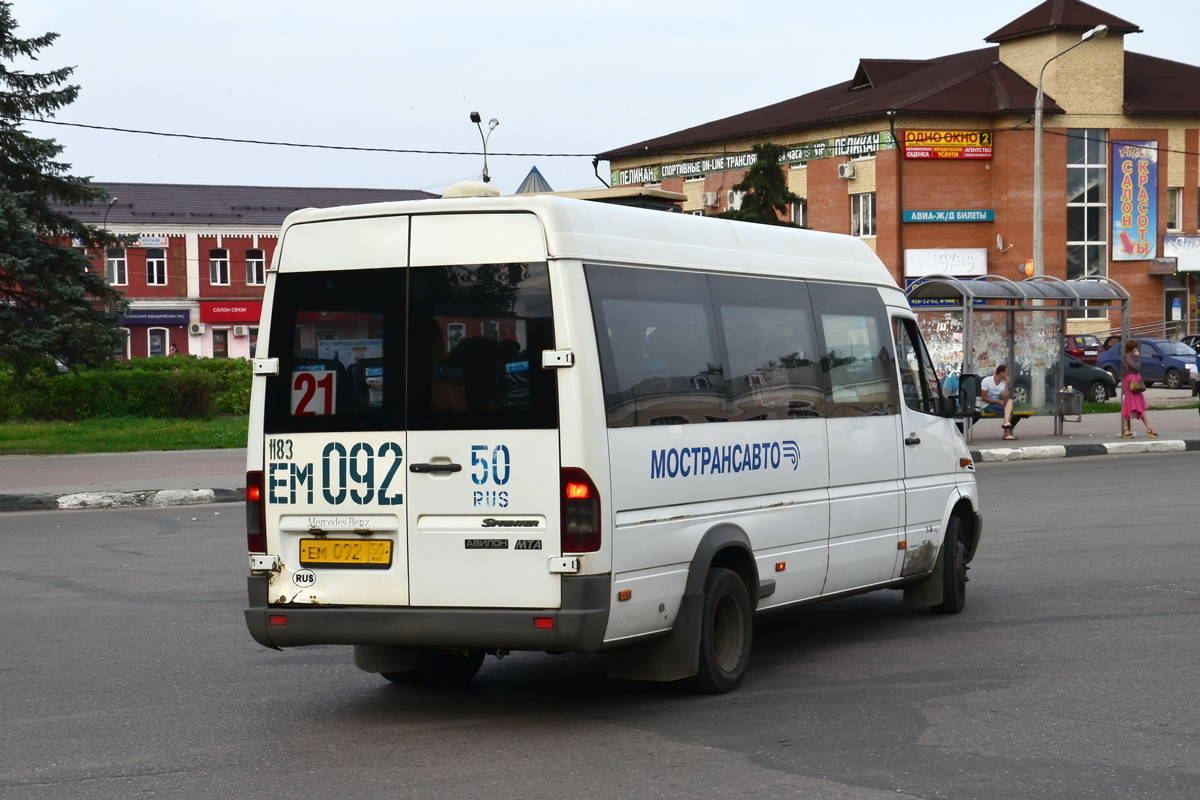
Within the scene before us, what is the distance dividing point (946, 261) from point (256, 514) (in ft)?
155

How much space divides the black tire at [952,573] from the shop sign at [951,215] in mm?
42984

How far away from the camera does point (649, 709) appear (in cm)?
711

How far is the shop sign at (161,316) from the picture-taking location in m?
72.1

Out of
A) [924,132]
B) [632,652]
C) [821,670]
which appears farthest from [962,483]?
[924,132]

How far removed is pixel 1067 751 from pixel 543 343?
290cm

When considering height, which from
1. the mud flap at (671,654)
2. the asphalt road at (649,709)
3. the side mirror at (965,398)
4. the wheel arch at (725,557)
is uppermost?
the side mirror at (965,398)

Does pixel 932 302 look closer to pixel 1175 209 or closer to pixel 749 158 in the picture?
pixel 749 158

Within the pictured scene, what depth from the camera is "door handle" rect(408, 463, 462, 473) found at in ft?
22.1

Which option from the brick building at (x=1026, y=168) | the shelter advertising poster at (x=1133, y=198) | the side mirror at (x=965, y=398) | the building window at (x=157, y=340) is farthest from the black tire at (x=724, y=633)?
the building window at (x=157, y=340)

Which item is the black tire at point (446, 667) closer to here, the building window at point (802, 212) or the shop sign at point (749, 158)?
the shop sign at point (749, 158)

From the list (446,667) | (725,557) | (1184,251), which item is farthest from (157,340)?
(725,557)

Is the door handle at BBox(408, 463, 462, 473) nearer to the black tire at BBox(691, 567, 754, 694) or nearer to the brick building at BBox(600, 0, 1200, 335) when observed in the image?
the black tire at BBox(691, 567, 754, 694)

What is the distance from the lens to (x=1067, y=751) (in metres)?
6.11

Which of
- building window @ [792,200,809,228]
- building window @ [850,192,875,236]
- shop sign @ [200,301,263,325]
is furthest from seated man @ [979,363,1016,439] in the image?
shop sign @ [200,301,263,325]
